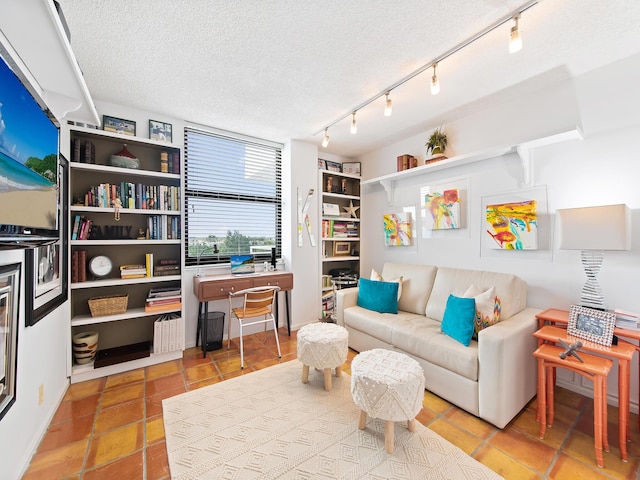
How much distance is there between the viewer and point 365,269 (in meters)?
4.18

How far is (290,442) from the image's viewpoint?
1.62 metres

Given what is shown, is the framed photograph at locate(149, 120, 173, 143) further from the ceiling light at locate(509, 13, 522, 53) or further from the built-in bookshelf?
the ceiling light at locate(509, 13, 522, 53)

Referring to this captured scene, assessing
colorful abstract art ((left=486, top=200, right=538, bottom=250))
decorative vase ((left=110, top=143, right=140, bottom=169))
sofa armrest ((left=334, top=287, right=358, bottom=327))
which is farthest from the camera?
sofa armrest ((left=334, top=287, right=358, bottom=327))

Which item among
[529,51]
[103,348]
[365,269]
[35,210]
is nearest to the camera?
[35,210]

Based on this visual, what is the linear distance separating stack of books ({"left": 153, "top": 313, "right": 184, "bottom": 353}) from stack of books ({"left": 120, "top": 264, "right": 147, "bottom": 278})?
503 mm

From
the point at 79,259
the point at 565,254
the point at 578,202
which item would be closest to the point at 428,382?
the point at 565,254

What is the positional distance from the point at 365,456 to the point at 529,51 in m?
2.87

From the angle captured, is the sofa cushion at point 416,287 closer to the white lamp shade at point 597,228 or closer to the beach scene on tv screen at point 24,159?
the white lamp shade at point 597,228

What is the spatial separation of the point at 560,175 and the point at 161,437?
362 centimetres

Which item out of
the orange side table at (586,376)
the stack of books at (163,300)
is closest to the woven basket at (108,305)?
the stack of books at (163,300)

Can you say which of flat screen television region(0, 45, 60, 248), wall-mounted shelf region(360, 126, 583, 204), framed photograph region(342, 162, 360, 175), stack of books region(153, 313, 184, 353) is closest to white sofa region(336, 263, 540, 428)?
wall-mounted shelf region(360, 126, 583, 204)

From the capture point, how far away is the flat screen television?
3.42 feet

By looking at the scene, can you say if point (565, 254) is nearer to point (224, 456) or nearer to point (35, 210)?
point (224, 456)

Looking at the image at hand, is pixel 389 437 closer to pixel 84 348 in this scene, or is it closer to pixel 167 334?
pixel 167 334
